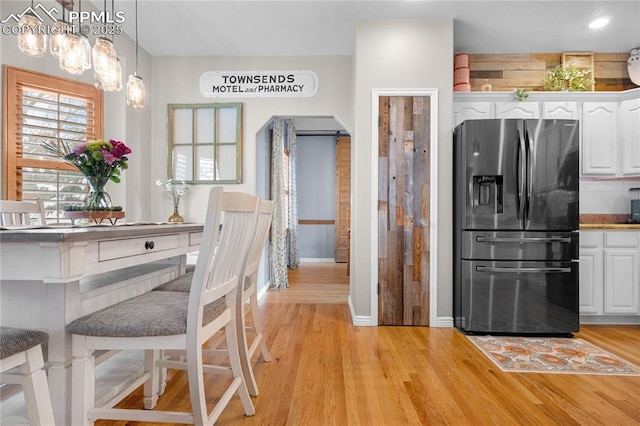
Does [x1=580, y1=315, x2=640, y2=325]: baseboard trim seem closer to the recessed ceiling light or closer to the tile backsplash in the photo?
the tile backsplash

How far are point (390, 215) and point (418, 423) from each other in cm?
182

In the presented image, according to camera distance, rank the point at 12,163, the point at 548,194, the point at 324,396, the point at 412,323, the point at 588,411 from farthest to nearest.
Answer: the point at 412,323
the point at 548,194
the point at 12,163
the point at 324,396
the point at 588,411

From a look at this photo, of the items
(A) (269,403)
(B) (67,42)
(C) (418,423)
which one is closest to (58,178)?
(B) (67,42)

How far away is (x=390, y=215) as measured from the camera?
3.16 m

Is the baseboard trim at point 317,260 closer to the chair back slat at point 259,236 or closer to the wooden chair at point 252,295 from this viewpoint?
the wooden chair at point 252,295

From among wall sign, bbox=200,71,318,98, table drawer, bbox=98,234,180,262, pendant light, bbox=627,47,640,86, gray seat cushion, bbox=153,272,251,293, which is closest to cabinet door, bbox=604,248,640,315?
pendant light, bbox=627,47,640,86

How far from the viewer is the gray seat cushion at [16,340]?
103cm

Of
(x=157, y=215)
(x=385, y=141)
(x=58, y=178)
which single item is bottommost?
(x=157, y=215)

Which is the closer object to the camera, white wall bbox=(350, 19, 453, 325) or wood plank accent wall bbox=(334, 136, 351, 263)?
white wall bbox=(350, 19, 453, 325)

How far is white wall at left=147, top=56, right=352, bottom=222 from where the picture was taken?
3873 mm

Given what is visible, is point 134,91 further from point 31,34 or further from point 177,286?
point 177,286

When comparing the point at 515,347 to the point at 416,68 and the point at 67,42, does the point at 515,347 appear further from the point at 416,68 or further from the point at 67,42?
the point at 67,42

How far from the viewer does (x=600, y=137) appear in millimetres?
3393

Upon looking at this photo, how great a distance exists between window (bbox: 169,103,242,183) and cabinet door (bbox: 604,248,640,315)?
3.78 m
